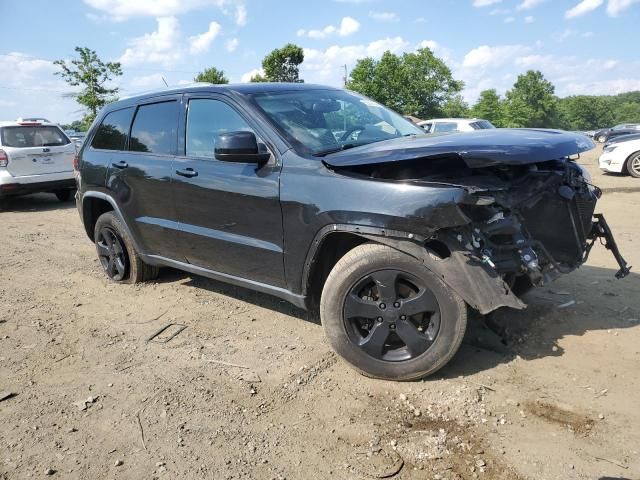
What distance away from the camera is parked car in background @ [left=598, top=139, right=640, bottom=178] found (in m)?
11.9

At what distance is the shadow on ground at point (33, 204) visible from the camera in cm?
1048

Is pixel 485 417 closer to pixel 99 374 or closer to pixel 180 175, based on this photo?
pixel 99 374

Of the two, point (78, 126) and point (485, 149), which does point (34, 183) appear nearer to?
point (485, 149)

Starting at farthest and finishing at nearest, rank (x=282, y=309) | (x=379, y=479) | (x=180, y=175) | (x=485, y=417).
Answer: (x=282, y=309) < (x=180, y=175) < (x=485, y=417) < (x=379, y=479)

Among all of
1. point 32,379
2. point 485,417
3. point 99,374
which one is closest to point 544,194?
point 485,417

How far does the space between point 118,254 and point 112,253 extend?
11 centimetres

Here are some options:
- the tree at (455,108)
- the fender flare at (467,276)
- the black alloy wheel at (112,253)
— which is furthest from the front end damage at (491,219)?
the tree at (455,108)

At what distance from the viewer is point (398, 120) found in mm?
4504

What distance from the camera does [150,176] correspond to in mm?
4312

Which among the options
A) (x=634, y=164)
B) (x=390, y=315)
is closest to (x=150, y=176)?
(x=390, y=315)

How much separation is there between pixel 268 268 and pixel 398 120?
1.87m

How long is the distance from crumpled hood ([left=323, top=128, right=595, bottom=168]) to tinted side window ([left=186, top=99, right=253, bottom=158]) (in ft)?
3.01

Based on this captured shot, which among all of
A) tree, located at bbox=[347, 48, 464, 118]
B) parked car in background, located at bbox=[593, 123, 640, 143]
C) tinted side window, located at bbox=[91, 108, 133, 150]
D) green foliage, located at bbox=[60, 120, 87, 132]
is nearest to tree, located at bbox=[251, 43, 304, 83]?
tree, located at bbox=[347, 48, 464, 118]

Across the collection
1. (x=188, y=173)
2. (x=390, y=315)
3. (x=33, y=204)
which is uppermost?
(x=188, y=173)
